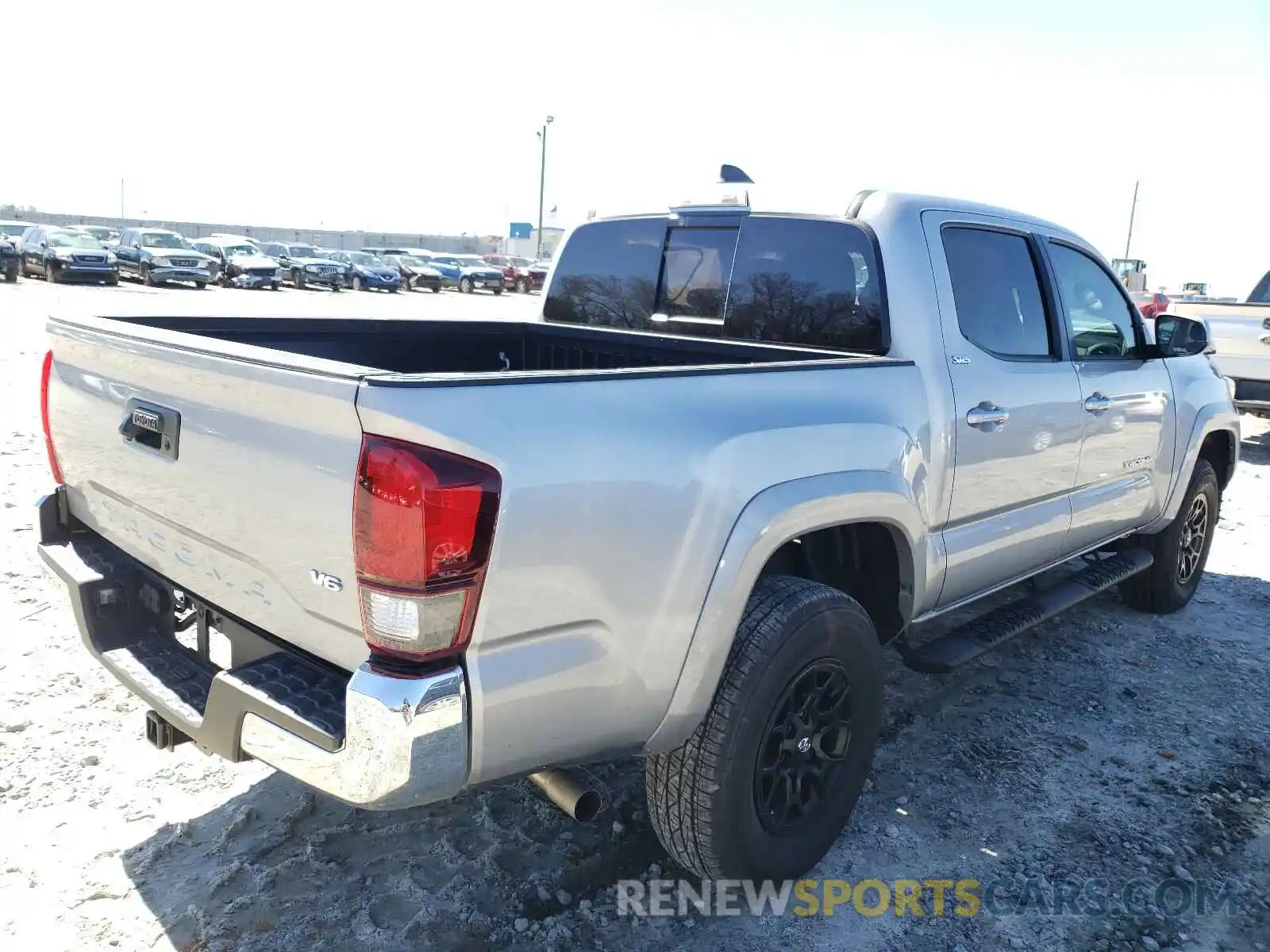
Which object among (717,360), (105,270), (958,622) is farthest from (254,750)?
(105,270)

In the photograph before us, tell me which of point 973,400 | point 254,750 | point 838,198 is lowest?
point 254,750

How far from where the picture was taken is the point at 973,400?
11.1 feet

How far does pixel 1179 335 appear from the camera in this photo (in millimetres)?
4535

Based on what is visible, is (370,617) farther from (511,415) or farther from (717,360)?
(717,360)

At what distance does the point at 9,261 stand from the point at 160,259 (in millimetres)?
3968

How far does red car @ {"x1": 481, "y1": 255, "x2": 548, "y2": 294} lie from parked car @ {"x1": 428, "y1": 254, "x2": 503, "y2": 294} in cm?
148

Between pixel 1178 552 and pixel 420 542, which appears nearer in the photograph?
pixel 420 542

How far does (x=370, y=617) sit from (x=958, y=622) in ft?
13.2

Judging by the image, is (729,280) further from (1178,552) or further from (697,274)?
(1178,552)

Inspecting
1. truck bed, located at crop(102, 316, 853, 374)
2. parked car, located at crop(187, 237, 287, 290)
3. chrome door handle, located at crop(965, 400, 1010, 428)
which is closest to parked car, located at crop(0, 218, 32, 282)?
parked car, located at crop(187, 237, 287, 290)

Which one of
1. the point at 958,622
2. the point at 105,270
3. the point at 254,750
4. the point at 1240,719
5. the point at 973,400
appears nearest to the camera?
the point at 254,750

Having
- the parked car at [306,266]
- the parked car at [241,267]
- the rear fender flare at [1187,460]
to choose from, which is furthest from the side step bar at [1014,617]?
the parked car at [306,266]

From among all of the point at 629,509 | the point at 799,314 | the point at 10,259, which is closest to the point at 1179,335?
the point at 799,314

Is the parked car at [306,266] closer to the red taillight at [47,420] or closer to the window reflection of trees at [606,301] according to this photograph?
the window reflection of trees at [606,301]
